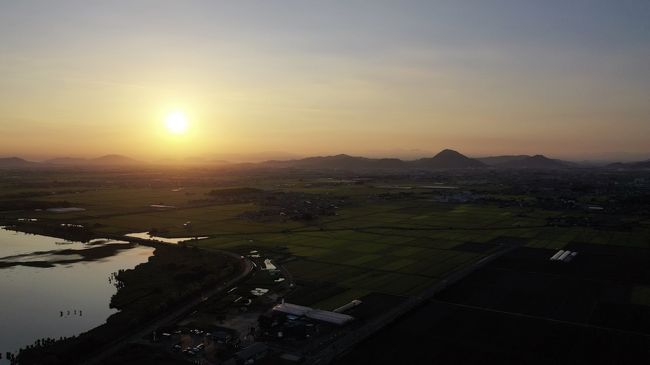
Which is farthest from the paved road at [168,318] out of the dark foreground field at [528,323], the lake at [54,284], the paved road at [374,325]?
the dark foreground field at [528,323]

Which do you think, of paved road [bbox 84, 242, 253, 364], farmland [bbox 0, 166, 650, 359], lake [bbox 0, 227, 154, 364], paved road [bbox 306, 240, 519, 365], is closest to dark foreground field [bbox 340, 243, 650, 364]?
farmland [bbox 0, 166, 650, 359]

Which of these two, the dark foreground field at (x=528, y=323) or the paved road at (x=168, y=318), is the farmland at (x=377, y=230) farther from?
the paved road at (x=168, y=318)

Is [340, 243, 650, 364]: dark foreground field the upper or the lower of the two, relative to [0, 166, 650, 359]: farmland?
lower

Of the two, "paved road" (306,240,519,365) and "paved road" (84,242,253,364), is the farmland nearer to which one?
"paved road" (306,240,519,365)

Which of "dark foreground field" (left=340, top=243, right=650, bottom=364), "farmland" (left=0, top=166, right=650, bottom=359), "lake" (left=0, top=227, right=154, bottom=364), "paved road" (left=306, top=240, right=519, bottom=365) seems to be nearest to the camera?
"paved road" (left=306, top=240, right=519, bottom=365)

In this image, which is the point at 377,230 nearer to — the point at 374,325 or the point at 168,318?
the point at 374,325

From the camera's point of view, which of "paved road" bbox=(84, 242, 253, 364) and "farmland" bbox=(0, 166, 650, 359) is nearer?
"paved road" bbox=(84, 242, 253, 364)

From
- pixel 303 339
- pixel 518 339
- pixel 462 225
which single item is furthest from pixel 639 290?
pixel 462 225
